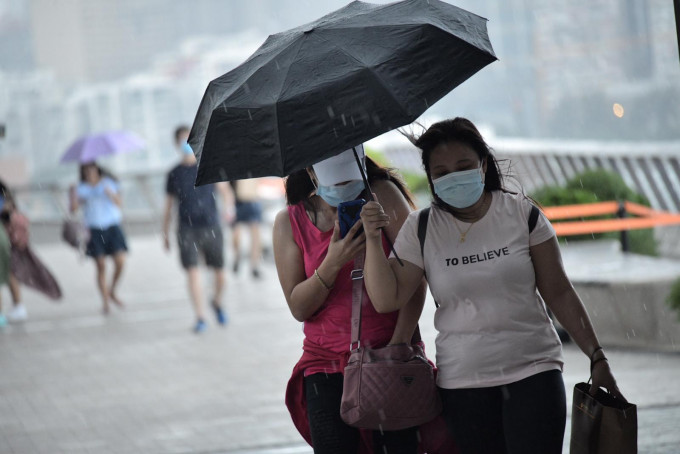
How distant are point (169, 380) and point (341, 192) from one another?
5.37m

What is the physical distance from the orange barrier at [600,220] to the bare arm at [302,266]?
18.1 ft

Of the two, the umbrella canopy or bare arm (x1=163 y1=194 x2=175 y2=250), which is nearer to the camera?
the umbrella canopy

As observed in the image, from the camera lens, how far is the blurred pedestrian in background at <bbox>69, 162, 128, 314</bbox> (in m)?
12.6

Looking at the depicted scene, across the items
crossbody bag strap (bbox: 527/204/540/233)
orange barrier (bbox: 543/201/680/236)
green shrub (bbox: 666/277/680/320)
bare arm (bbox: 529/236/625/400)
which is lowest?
green shrub (bbox: 666/277/680/320)

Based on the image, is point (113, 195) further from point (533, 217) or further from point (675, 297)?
point (533, 217)

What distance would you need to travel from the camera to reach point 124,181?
91.7 feet

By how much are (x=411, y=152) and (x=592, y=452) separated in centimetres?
2098

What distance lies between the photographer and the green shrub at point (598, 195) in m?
10.3

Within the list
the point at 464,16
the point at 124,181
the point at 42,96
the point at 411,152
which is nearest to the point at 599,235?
the point at 464,16

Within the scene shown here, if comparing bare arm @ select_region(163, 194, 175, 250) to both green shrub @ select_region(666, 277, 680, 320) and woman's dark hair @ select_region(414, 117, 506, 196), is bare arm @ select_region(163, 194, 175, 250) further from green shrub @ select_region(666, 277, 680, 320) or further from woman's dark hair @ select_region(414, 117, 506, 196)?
woman's dark hair @ select_region(414, 117, 506, 196)

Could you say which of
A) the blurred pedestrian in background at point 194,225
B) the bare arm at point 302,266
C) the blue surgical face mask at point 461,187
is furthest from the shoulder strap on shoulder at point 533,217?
the blurred pedestrian in background at point 194,225

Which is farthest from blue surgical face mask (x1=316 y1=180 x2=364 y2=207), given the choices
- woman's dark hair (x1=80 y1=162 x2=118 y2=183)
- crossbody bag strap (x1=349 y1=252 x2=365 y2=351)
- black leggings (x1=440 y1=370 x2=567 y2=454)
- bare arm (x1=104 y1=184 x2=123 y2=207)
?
woman's dark hair (x1=80 y1=162 x2=118 y2=183)

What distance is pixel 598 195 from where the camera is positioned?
37.0ft

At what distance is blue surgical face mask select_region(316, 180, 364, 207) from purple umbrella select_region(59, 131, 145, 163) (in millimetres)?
9317
